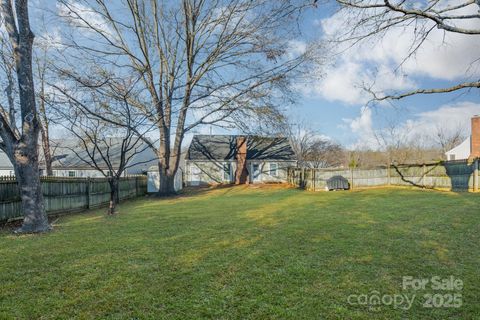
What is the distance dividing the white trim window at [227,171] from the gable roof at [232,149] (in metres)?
0.56

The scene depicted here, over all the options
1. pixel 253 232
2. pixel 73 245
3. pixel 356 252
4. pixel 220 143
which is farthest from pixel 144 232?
pixel 220 143

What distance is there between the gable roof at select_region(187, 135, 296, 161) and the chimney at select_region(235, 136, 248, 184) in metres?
0.49

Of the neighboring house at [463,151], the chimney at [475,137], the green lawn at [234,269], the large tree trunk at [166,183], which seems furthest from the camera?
the neighboring house at [463,151]

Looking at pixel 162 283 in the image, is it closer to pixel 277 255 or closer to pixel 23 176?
pixel 277 255

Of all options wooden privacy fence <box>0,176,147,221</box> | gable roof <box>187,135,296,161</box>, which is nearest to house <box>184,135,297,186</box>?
gable roof <box>187,135,296,161</box>

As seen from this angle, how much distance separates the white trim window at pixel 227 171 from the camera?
2870 centimetres

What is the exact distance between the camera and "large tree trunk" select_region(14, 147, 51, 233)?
23.6 ft

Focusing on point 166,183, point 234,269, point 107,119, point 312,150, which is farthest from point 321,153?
point 234,269

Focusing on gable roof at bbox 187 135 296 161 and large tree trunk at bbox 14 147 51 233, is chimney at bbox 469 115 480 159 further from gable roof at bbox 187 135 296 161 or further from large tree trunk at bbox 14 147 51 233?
large tree trunk at bbox 14 147 51 233

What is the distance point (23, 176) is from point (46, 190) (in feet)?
10.6

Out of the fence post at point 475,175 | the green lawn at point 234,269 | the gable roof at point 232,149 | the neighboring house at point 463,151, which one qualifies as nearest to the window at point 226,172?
the gable roof at point 232,149

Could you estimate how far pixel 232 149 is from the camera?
97.9 ft

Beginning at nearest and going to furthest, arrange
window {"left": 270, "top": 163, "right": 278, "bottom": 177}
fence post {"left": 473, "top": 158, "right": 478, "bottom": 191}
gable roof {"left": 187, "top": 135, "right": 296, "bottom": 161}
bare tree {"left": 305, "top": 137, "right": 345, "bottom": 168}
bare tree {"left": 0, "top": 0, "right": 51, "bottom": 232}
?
1. bare tree {"left": 0, "top": 0, "right": 51, "bottom": 232}
2. fence post {"left": 473, "top": 158, "right": 478, "bottom": 191}
3. gable roof {"left": 187, "top": 135, "right": 296, "bottom": 161}
4. window {"left": 270, "top": 163, "right": 278, "bottom": 177}
5. bare tree {"left": 305, "top": 137, "right": 345, "bottom": 168}

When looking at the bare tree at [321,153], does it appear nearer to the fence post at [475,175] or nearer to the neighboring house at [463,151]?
the neighboring house at [463,151]
